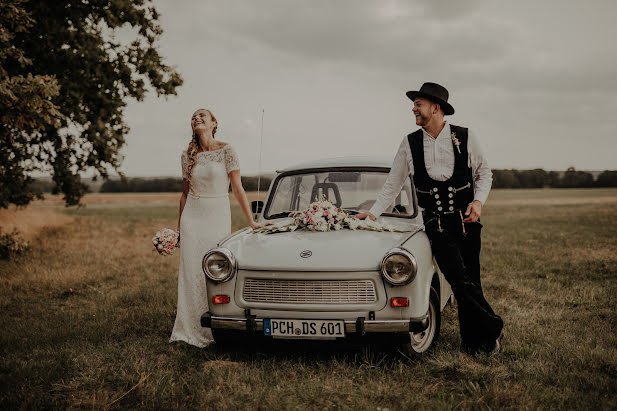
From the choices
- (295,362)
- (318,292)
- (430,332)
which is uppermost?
(318,292)

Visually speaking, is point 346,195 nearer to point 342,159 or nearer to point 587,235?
point 342,159

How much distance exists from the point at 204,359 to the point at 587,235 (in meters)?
12.9

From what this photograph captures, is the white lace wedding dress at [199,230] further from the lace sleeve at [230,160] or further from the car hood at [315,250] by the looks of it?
the car hood at [315,250]

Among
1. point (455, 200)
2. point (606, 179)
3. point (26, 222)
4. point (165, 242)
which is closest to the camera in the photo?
point (455, 200)

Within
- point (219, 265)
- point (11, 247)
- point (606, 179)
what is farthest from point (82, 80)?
point (606, 179)

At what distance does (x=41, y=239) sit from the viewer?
15438 millimetres

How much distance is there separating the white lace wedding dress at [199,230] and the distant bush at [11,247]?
8.88 m

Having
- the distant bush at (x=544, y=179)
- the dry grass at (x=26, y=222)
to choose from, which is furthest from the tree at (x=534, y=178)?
the dry grass at (x=26, y=222)

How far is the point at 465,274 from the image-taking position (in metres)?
4.41

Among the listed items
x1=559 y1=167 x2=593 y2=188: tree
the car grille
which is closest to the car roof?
the car grille

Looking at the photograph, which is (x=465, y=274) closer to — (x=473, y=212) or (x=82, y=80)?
(x=473, y=212)

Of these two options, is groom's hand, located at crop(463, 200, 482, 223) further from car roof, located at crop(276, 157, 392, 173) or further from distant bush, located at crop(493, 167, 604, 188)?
distant bush, located at crop(493, 167, 604, 188)

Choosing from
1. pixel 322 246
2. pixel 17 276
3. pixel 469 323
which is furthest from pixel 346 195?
pixel 17 276

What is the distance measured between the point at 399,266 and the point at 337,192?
1.72 meters
